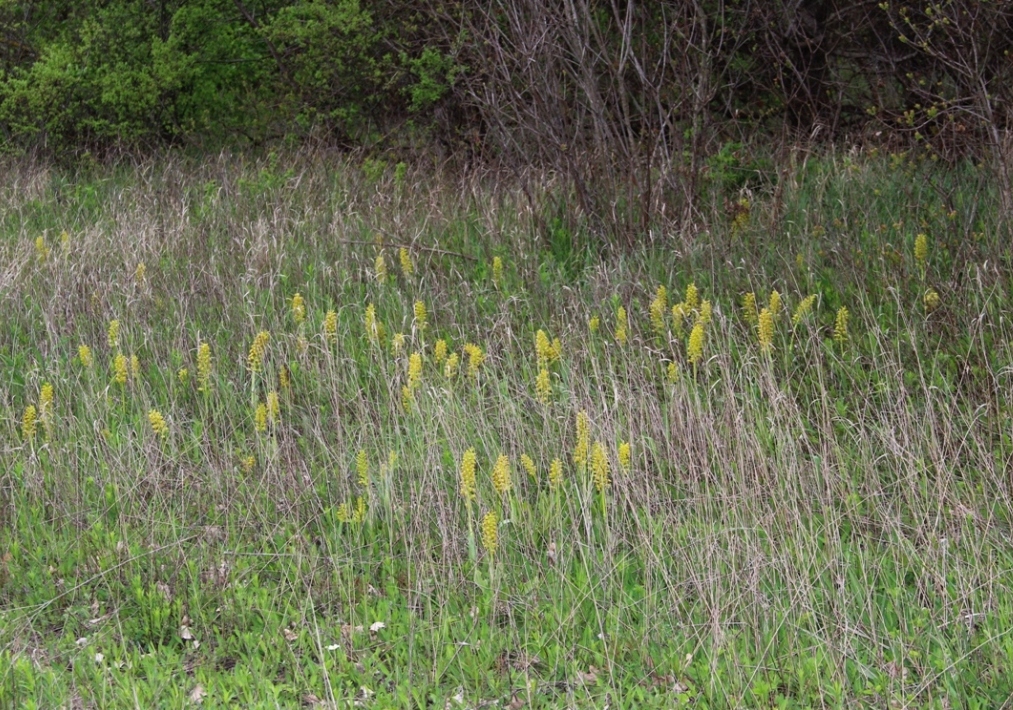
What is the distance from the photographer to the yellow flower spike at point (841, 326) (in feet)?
16.3

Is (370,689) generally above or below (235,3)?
below

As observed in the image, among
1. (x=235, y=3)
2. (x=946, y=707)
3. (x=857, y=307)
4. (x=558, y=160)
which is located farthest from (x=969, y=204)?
(x=235, y=3)

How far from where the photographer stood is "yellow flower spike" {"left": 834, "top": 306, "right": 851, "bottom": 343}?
16.3 feet

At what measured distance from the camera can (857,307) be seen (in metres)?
5.55

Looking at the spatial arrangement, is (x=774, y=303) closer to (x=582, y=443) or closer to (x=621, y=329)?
(x=621, y=329)

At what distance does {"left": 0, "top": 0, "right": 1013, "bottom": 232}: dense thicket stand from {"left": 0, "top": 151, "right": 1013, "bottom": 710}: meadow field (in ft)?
6.16

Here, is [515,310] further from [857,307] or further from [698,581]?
A: [698,581]

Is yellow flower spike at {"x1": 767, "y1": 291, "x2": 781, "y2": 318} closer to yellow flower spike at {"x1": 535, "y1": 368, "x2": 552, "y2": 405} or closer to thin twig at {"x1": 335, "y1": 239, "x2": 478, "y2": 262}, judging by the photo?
yellow flower spike at {"x1": 535, "y1": 368, "x2": 552, "y2": 405}

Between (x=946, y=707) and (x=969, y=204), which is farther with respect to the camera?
(x=969, y=204)

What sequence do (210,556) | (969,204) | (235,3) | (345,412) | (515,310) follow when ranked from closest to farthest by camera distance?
(210,556), (345,412), (515,310), (969,204), (235,3)

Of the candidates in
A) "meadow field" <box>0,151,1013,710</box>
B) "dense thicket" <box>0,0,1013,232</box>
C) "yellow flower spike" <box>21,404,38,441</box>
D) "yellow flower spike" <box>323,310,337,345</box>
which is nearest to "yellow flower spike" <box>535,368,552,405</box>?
"meadow field" <box>0,151,1013,710</box>

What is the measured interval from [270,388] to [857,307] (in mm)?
2741

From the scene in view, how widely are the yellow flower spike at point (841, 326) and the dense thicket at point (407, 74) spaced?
9.14 feet

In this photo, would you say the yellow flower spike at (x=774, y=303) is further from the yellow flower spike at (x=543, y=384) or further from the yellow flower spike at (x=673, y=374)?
the yellow flower spike at (x=543, y=384)
